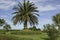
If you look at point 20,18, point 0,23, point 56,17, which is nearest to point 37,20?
point 20,18

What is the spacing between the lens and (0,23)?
5706 cm

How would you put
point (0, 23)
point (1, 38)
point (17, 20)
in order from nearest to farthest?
point (1, 38)
point (17, 20)
point (0, 23)

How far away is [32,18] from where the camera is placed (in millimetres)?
47062

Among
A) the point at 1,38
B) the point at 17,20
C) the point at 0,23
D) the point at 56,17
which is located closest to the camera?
the point at 1,38

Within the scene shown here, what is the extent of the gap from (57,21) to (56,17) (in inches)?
63.1

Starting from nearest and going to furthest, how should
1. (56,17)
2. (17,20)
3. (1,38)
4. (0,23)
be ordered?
(1,38) → (17,20) → (0,23) → (56,17)

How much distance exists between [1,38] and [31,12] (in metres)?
29.1

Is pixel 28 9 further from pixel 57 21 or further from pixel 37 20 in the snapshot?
pixel 57 21

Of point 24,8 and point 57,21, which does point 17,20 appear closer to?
point 24,8

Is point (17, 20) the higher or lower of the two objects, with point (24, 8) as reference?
lower

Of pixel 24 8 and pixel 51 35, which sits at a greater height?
pixel 24 8

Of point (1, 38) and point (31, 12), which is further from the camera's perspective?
point (31, 12)

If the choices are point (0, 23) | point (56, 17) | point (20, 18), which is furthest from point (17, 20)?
point (56, 17)

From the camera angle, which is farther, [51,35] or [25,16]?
[25,16]
